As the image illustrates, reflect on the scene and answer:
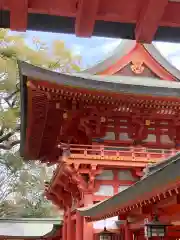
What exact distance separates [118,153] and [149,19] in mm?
9091

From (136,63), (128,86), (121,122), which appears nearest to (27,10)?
(128,86)

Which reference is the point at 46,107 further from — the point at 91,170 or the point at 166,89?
the point at 166,89

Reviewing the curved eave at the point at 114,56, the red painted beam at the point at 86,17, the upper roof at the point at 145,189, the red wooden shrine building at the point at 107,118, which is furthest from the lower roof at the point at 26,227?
the red painted beam at the point at 86,17

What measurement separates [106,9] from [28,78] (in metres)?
8.14

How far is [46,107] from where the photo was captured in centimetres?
1201

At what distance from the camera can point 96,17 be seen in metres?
2.91

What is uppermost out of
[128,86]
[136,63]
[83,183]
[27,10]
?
[136,63]

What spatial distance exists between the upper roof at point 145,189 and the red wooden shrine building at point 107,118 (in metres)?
2.32

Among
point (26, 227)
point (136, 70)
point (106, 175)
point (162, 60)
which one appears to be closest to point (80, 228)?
point (106, 175)

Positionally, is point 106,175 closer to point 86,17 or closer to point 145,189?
point 145,189

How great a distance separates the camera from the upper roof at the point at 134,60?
1358 centimetres

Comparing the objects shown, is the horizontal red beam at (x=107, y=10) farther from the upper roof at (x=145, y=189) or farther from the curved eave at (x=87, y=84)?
the curved eave at (x=87, y=84)

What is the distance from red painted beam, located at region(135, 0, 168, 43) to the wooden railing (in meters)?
8.61

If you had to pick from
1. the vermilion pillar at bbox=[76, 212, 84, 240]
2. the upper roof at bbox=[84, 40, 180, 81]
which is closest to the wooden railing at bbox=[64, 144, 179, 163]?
the vermilion pillar at bbox=[76, 212, 84, 240]
